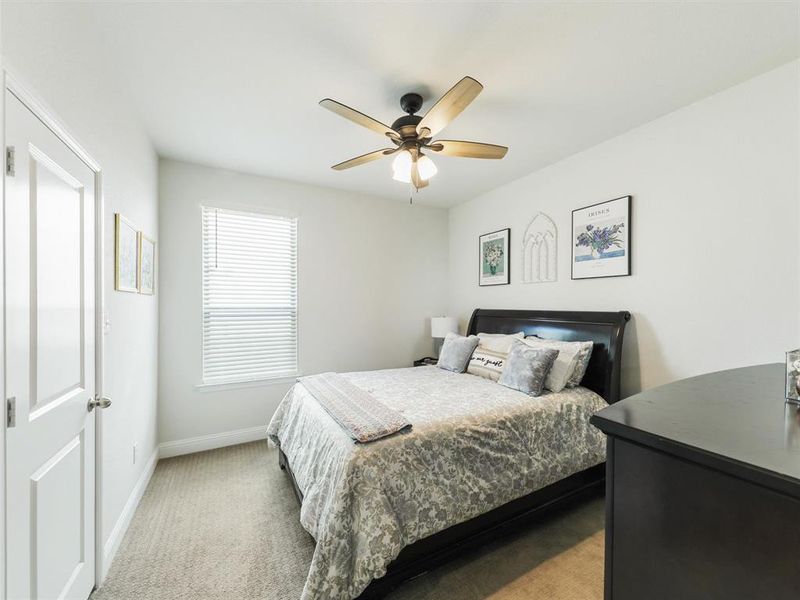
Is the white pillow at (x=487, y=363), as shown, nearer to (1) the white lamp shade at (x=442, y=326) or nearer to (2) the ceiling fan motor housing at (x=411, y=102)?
(1) the white lamp shade at (x=442, y=326)

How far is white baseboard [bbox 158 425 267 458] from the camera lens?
10.1 ft

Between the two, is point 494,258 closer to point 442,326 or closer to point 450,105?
point 442,326

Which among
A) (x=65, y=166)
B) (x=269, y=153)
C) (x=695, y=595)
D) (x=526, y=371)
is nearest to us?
(x=695, y=595)

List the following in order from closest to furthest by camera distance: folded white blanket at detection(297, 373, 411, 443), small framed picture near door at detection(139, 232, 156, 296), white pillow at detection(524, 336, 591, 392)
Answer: folded white blanket at detection(297, 373, 411, 443)
small framed picture near door at detection(139, 232, 156, 296)
white pillow at detection(524, 336, 591, 392)

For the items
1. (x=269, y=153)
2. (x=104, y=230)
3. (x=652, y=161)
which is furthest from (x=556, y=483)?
(x=269, y=153)

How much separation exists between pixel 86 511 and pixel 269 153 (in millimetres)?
2685

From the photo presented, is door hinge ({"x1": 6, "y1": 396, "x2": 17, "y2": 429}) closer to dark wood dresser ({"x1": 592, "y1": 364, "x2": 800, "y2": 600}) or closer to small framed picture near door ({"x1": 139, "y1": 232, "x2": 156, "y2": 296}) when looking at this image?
small framed picture near door ({"x1": 139, "y1": 232, "x2": 156, "y2": 296})

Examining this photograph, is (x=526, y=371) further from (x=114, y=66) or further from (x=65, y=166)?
(x=114, y=66)

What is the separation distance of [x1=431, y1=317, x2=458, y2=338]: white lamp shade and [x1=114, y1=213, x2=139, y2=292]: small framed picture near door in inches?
117

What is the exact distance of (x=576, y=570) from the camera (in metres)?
1.79

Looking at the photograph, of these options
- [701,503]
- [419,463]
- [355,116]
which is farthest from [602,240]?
[701,503]

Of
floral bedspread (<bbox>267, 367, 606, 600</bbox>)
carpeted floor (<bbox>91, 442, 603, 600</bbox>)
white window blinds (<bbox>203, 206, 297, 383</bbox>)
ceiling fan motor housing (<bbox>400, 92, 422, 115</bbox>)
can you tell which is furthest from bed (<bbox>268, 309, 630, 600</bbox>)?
ceiling fan motor housing (<bbox>400, 92, 422, 115</bbox>)

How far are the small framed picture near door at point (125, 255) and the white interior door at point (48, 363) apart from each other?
0.33 meters

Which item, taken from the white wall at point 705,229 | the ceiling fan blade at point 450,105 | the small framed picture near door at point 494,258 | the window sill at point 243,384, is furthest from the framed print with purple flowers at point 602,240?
the window sill at point 243,384
